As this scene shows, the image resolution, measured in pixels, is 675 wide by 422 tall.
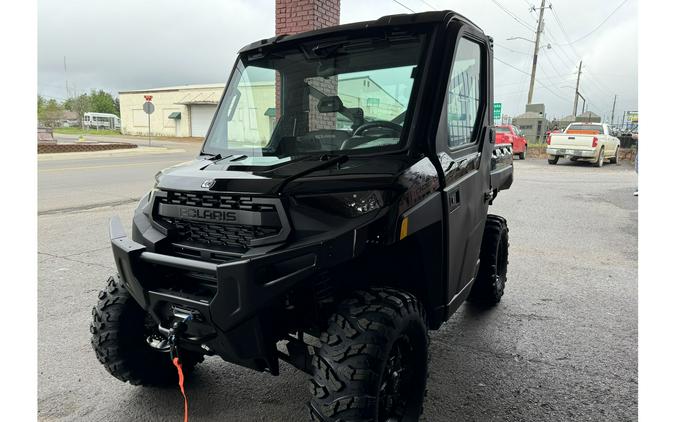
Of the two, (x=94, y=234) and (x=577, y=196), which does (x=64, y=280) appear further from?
(x=577, y=196)

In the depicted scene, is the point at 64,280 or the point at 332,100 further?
the point at 64,280

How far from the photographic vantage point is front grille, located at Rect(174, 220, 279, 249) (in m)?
2.28

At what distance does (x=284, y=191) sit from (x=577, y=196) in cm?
1246

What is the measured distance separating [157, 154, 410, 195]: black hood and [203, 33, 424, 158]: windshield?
0.72 feet

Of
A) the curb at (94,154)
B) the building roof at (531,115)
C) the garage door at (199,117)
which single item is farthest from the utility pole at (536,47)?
the garage door at (199,117)

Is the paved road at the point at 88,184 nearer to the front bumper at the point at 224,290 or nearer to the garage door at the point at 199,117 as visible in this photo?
the front bumper at the point at 224,290

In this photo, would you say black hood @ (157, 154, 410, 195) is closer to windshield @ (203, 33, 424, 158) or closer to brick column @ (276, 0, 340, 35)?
windshield @ (203, 33, 424, 158)

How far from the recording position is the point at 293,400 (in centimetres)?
306

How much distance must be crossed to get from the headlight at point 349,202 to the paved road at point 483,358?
1416mm

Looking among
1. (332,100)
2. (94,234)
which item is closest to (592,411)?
(332,100)

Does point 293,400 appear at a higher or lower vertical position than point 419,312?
lower

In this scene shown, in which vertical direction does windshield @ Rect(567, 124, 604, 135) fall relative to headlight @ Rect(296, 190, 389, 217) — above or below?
above

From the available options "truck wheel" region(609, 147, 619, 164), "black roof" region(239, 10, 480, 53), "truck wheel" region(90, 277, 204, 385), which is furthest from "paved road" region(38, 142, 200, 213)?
"truck wheel" region(609, 147, 619, 164)

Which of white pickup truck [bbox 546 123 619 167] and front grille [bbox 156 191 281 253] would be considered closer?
front grille [bbox 156 191 281 253]
